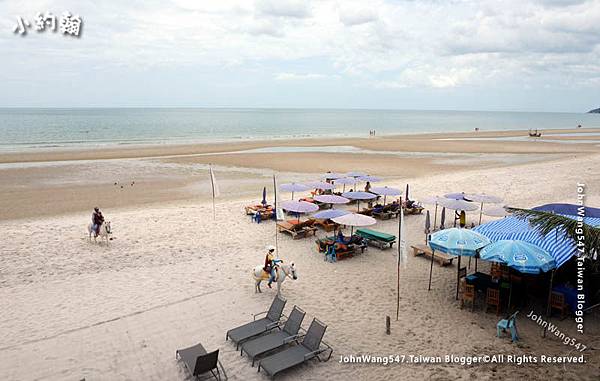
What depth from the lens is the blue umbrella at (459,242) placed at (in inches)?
359

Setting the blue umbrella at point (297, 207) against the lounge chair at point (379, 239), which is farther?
the blue umbrella at point (297, 207)

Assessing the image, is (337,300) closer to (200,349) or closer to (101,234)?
(200,349)

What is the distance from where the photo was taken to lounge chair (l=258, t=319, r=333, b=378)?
7.15 m

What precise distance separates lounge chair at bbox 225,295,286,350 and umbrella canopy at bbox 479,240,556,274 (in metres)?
4.53

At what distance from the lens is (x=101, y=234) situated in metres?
14.2

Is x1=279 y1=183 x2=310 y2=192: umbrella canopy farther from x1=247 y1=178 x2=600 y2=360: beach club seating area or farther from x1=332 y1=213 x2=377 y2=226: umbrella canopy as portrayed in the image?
x1=332 y1=213 x2=377 y2=226: umbrella canopy

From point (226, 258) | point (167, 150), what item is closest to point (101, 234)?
point (226, 258)

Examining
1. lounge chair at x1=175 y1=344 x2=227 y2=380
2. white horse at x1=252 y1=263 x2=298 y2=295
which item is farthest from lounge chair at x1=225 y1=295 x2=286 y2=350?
white horse at x1=252 y1=263 x2=298 y2=295

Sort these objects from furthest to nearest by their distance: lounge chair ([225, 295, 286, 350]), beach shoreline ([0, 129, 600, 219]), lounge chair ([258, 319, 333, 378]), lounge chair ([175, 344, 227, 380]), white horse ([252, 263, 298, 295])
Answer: beach shoreline ([0, 129, 600, 219]), white horse ([252, 263, 298, 295]), lounge chair ([225, 295, 286, 350]), lounge chair ([258, 319, 333, 378]), lounge chair ([175, 344, 227, 380])

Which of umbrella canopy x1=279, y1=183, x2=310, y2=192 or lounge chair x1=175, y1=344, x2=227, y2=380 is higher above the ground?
umbrella canopy x1=279, y1=183, x2=310, y2=192

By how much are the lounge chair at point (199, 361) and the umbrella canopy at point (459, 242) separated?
542 cm

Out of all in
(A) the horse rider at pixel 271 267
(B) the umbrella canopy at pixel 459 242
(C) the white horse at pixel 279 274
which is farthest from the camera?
(A) the horse rider at pixel 271 267

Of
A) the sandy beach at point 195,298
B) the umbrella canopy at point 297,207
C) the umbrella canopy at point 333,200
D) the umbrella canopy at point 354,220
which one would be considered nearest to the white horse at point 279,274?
the sandy beach at point 195,298

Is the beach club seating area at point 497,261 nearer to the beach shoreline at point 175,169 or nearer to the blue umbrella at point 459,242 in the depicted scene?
the blue umbrella at point 459,242
